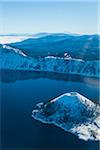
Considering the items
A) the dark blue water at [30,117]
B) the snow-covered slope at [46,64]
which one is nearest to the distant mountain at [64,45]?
the snow-covered slope at [46,64]

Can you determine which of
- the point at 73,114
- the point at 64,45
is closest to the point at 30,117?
the point at 73,114

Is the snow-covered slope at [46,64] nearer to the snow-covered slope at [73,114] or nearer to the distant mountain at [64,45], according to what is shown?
the distant mountain at [64,45]

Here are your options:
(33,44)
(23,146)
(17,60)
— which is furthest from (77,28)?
(23,146)

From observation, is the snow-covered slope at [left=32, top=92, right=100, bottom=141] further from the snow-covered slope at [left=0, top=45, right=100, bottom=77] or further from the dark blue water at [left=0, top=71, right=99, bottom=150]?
the snow-covered slope at [left=0, top=45, right=100, bottom=77]

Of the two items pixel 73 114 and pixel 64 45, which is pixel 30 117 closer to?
pixel 73 114

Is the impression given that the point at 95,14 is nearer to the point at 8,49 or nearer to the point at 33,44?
the point at 33,44

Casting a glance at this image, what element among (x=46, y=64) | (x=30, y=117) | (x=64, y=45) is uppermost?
(x=64, y=45)
